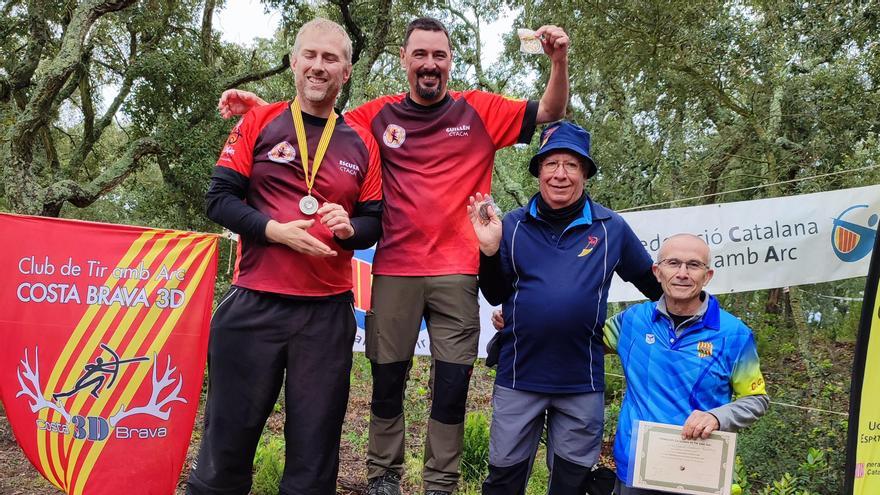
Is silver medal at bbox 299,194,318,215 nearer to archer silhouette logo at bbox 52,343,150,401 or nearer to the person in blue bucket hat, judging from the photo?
the person in blue bucket hat

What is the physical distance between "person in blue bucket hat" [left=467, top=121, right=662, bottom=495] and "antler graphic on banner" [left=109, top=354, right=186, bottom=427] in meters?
1.84

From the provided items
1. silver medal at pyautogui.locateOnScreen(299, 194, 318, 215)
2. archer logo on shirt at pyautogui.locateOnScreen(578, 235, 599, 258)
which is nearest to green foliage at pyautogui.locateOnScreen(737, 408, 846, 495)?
archer logo on shirt at pyautogui.locateOnScreen(578, 235, 599, 258)

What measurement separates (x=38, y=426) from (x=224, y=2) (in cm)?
1063

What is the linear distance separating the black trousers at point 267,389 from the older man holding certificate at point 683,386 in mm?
1322

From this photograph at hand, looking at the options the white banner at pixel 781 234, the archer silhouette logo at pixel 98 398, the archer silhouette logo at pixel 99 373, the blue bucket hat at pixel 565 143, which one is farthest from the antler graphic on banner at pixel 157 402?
the white banner at pixel 781 234

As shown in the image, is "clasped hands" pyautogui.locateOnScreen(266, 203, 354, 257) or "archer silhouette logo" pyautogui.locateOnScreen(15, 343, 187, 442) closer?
"clasped hands" pyautogui.locateOnScreen(266, 203, 354, 257)

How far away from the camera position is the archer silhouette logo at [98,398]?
137 inches

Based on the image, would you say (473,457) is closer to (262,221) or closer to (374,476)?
(374,476)

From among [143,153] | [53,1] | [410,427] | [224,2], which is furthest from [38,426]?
[224,2]

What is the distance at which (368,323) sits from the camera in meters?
3.32

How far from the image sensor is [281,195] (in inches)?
114

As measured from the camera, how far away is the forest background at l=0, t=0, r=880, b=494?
6048 mm

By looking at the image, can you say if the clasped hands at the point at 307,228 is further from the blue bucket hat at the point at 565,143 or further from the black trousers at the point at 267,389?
the blue bucket hat at the point at 565,143

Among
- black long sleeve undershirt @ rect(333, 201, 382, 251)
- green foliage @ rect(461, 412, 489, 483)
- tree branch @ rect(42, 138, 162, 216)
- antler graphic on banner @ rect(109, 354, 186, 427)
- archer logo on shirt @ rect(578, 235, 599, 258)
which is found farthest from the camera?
tree branch @ rect(42, 138, 162, 216)
